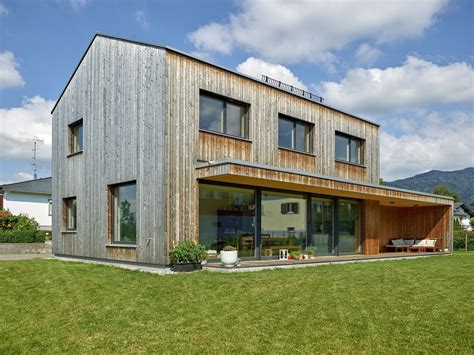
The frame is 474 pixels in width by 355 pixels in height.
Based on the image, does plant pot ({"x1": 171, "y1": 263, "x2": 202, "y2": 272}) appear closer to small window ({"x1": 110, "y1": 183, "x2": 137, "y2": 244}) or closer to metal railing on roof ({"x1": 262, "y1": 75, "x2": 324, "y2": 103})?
small window ({"x1": 110, "y1": 183, "x2": 137, "y2": 244})

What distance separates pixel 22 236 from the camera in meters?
22.1

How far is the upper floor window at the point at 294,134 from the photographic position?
51.8ft

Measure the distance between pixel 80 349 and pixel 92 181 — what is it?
407 inches

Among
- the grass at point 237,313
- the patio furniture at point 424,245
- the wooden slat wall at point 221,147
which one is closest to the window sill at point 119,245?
the grass at point 237,313

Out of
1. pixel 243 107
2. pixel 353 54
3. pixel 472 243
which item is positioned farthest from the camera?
pixel 472 243

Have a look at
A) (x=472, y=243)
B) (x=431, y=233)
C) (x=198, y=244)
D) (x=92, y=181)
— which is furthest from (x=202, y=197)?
(x=472, y=243)

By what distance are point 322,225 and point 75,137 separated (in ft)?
32.4

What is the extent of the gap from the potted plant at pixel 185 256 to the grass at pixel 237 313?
528 mm

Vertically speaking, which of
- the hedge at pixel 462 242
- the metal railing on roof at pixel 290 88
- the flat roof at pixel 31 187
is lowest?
the hedge at pixel 462 242

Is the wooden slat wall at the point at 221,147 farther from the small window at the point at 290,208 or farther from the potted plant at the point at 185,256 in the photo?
the potted plant at the point at 185,256

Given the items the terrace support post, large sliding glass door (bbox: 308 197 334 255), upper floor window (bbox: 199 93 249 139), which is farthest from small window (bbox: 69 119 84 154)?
the terrace support post

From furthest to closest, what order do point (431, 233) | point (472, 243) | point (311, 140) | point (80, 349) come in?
1. point (472, 243)
2. point (431, 233)
3. point (311, 140)
4. point (80, 349)

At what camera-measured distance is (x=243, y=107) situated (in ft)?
47.3

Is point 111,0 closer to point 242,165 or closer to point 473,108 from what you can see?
point 242,165
